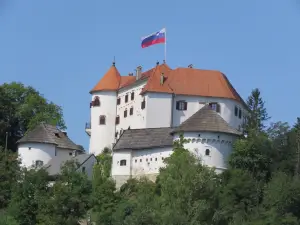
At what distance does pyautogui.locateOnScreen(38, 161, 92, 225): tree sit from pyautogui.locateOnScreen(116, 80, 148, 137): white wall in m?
15.0

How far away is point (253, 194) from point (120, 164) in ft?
45.2

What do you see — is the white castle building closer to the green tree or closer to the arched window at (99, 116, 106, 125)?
the arched window at (99, 116, 106, 125)

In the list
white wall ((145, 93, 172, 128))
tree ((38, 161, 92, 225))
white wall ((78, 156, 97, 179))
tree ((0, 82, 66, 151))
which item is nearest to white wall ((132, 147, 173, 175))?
white wall ((78, 156, 97, 179))

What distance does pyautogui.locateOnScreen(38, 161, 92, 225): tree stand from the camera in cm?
7862

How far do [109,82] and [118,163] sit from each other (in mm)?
16321

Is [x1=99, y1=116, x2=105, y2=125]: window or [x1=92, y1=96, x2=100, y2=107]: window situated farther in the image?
[x1=92, y1=96, x2=100, y2=107]: window

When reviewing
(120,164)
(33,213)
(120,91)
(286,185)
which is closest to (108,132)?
(120,91)

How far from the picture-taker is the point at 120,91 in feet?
337

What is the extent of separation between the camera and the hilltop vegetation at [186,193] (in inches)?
2958

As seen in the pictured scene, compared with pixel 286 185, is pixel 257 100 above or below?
above

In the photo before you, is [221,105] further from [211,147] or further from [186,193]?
[186,193]

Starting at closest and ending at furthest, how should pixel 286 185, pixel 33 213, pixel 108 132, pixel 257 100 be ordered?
pixel 286 185 → pixel 33 213 → pixel 257 100 → pixel 108 132

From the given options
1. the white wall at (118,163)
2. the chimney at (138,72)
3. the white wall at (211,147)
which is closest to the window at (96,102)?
the chimney at (138,72)

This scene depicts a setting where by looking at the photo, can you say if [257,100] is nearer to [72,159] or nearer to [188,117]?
[188,117]
